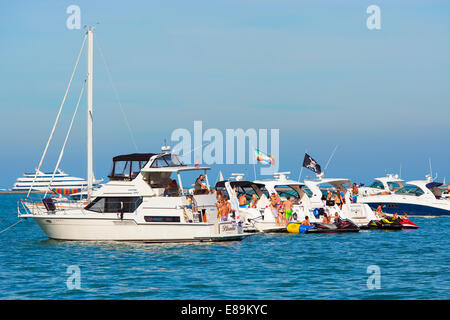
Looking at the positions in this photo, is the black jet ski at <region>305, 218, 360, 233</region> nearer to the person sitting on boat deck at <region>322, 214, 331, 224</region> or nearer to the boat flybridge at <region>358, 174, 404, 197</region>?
the person sitting on boat deck at <region>322, 214, 331, 224</region>

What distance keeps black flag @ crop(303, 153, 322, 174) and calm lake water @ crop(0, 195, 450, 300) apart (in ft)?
34.2

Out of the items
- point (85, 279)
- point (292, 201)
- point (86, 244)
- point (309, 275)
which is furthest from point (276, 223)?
point (85, 279)

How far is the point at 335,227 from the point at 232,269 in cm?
1680

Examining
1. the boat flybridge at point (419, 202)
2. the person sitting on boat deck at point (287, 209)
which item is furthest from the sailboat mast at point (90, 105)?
the boat flybridge at point (419, 202)

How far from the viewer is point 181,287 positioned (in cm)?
2236

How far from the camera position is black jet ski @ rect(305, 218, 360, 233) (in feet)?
135

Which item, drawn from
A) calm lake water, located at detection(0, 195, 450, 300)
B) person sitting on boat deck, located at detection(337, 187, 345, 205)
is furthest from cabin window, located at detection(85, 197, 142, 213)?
person sitting on boat deck, located at detection(337, 187, 345, 205)

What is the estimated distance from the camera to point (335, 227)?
4150cm

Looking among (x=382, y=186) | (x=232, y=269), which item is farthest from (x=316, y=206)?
(x=382, y=186)

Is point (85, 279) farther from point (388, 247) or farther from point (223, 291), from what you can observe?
point (388, 247)

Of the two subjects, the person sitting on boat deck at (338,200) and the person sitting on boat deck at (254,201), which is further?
the person sitting on boat deck at (254,201)

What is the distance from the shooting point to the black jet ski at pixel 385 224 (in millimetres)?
43625

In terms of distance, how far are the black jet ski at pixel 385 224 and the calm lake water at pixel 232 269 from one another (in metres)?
5.55

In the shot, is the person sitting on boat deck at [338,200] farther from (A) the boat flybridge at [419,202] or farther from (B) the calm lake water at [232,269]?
(A) the boat flybridge at [419,202]
